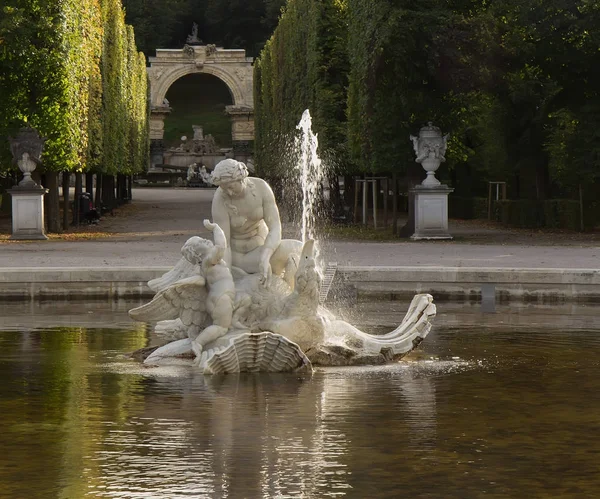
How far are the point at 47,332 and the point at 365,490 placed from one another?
6.67 m

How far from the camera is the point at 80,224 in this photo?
34875 mm

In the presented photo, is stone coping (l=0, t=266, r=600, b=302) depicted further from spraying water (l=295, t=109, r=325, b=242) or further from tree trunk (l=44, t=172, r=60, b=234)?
spraying water (l=295, t=109, r=325, b=242)

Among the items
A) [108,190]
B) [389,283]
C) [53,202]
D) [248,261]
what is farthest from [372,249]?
[108,190]

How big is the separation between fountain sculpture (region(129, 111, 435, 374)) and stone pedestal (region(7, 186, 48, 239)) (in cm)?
1733

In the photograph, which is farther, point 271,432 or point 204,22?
point 204,22

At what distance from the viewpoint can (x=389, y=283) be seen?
51.1ft

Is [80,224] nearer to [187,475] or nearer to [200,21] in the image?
[187,475]

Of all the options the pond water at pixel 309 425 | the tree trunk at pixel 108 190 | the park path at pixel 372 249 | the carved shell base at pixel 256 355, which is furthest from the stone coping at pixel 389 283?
the tree trunk at pixel 108 190

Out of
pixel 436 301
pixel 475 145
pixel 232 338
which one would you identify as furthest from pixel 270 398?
pixel 475 145

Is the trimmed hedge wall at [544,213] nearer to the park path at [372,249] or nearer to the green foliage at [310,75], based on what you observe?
the park path at [372,249]

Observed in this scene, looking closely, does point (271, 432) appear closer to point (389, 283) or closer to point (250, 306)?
point (250, 306)

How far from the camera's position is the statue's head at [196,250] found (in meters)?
10.4

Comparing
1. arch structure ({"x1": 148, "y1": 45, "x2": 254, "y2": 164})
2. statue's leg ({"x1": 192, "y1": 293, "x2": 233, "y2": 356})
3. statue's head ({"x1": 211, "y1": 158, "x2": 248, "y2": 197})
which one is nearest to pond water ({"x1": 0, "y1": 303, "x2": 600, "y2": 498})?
statue's leg ({"x1": 192, "y1": 293, "x2": 233, "y2": 356})

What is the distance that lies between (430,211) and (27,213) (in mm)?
8140
